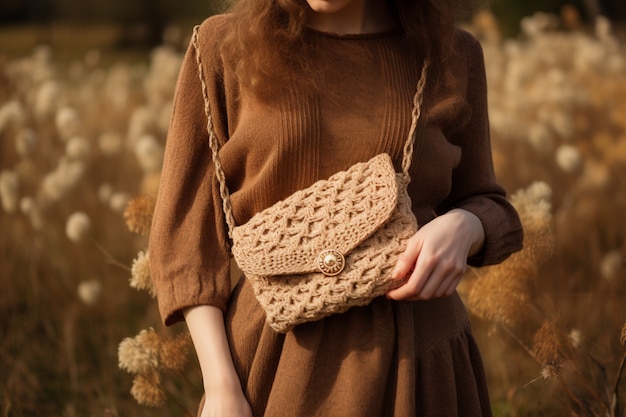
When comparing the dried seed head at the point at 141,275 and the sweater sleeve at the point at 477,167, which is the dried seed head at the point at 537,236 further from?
the dried seed head at the point at 141,275

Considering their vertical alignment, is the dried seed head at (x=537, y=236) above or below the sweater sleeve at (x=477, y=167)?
below

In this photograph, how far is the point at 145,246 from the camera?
429 cm

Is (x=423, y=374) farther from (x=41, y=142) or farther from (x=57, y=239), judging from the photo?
(x=41, y=142)

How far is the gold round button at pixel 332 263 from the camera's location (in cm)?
148

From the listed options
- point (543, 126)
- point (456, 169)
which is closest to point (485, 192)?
point (456, 169)

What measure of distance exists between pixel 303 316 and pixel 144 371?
0.80 meters

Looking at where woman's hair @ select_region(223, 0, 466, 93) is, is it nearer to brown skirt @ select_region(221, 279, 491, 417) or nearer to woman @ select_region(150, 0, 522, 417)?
woman @ select_region(150, 0, 522, 417)

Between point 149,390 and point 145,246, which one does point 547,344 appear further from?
point 145,246

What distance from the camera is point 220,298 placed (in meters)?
1.64

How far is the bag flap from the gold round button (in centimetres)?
1

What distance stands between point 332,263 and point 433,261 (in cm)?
17

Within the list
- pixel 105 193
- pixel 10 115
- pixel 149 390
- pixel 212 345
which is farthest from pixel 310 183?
pixel 10 115

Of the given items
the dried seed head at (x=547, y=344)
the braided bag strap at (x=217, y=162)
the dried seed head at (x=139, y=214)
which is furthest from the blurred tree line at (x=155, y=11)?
the braided bag strap at (x=217, y=162)

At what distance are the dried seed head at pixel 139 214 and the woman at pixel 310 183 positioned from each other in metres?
0.64
